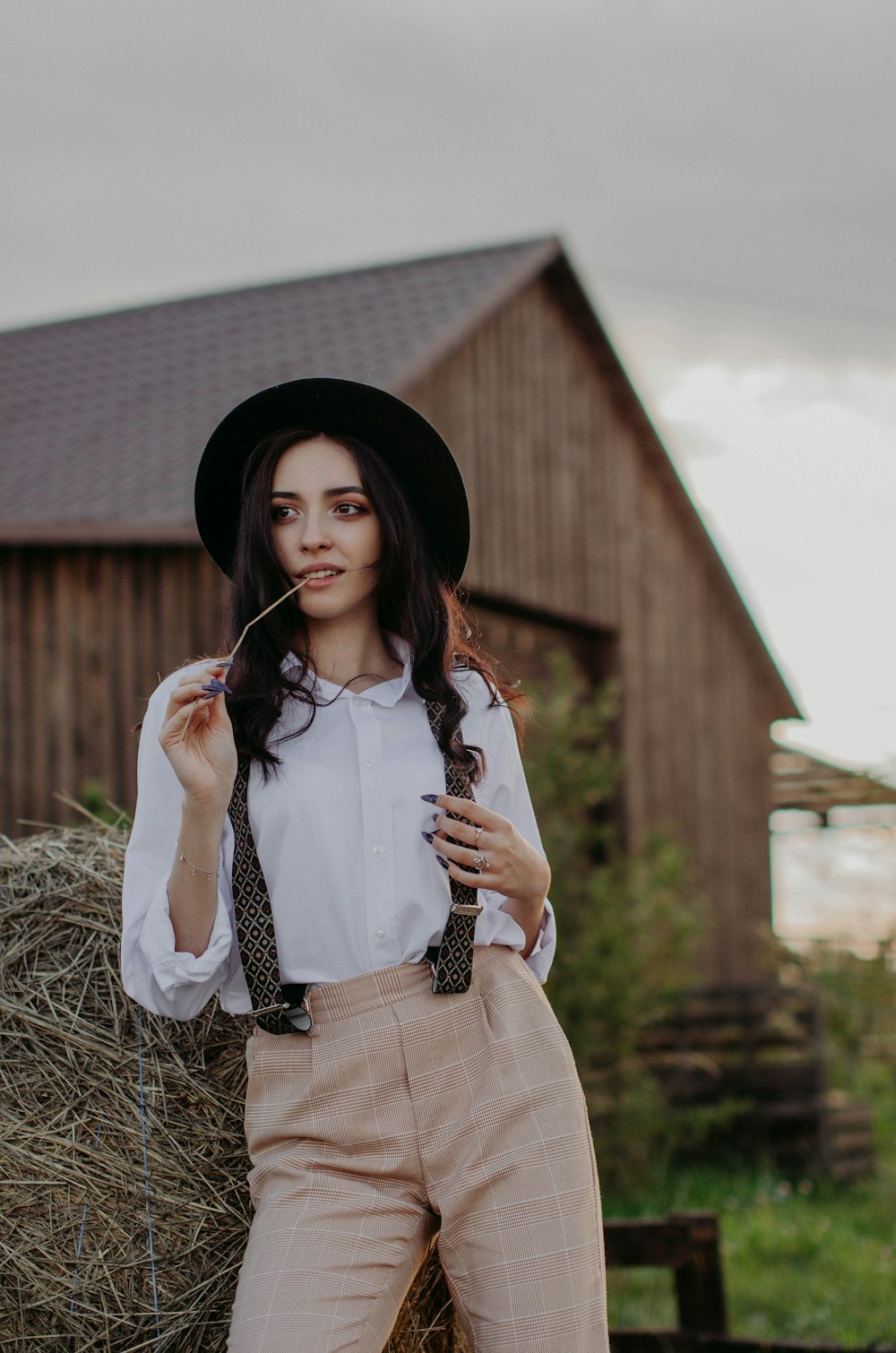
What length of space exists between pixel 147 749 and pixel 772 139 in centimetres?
829

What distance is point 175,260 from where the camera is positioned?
15.8m

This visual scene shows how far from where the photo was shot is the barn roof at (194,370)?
771cm

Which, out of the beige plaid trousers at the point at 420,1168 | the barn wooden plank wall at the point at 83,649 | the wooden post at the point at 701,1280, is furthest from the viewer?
the barn wooden plank wall at the point at 83,649

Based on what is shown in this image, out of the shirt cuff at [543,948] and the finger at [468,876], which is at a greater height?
the finger at [468,876]

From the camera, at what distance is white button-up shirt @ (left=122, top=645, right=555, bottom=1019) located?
87.4 inches

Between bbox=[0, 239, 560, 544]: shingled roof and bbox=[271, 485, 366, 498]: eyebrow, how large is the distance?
4750mm

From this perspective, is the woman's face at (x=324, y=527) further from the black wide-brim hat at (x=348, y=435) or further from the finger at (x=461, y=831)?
the finger at (x=461, y=831)

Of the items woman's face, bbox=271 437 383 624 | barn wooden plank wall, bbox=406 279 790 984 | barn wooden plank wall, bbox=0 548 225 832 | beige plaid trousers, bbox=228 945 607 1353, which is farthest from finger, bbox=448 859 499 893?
barn wooden plank wall, bbox=406 279 790 984

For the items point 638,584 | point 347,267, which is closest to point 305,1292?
point 638,584

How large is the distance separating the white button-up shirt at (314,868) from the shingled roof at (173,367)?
500cm

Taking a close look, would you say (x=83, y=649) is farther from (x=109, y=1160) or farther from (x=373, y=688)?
(x=373, y=688)

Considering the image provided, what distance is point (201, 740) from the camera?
2.16 m

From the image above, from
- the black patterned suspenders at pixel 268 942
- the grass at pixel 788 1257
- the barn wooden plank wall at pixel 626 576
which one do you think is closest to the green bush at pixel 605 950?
the grass at pixel 788 1257

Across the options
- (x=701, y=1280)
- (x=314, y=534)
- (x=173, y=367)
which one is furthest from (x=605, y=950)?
(x=173, y=367)
